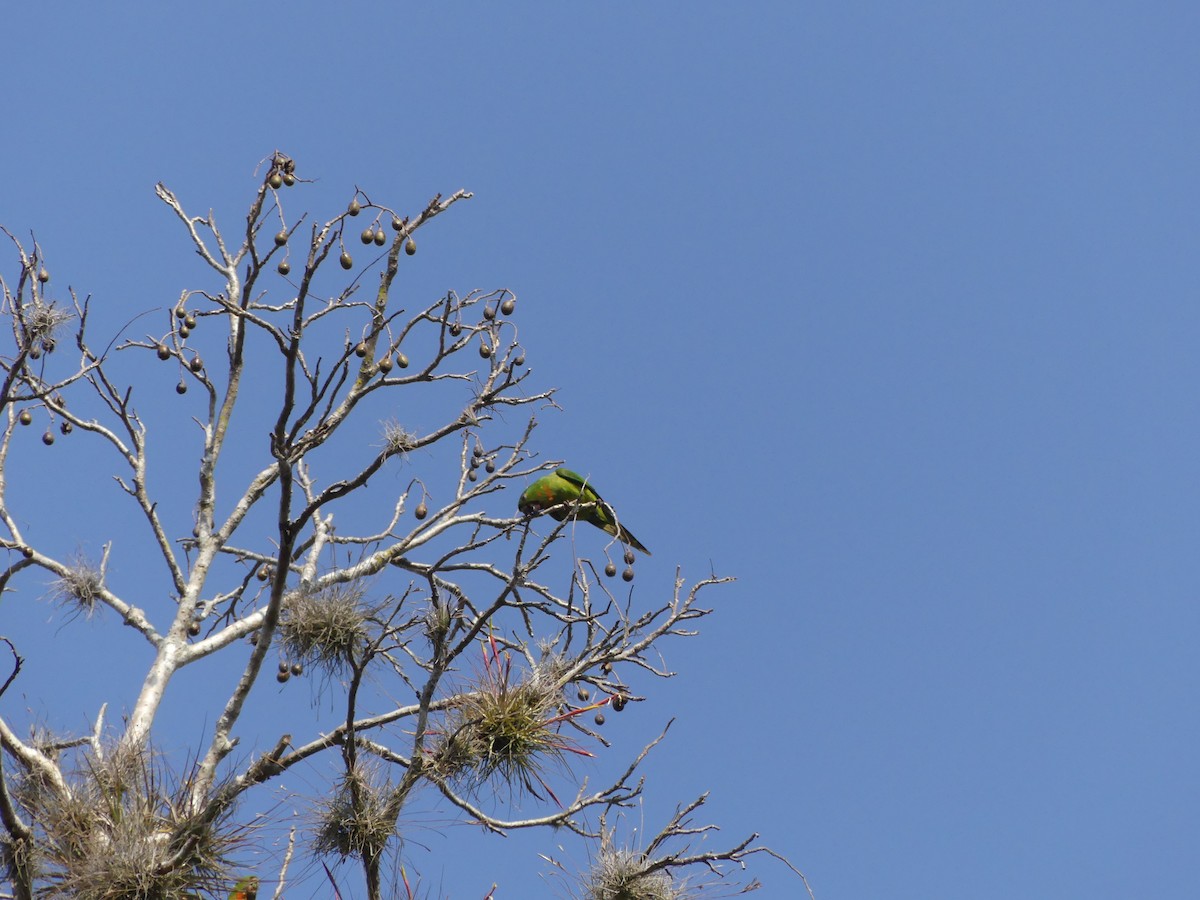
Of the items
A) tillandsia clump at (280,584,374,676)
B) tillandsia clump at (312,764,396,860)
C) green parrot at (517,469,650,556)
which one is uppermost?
green parrot at (517,469,650,556)

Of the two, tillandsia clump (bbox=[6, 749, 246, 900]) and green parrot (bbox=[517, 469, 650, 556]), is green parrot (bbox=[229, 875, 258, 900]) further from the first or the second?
green parrot (bbox=[517, 469, 650, 556])

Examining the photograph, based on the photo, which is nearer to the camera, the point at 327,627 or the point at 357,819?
the point at 357,819

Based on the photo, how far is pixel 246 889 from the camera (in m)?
5.34

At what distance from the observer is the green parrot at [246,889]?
16.5 feet

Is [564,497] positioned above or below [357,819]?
above

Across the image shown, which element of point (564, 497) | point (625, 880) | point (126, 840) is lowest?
point (126, 840)

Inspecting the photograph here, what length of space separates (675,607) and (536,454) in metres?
2.38

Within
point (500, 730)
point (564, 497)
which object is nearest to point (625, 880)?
point (500, 730)

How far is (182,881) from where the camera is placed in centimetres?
490

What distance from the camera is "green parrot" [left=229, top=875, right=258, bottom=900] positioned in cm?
503

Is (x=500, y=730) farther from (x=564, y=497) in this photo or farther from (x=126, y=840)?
(x=564, y=497)

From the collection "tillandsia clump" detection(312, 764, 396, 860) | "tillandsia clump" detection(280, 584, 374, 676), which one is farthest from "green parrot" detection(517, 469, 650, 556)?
"tillandsia clump" detection(312, 764, 396, 860)

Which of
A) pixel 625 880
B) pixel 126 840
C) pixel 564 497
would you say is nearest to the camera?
pixel 126 840

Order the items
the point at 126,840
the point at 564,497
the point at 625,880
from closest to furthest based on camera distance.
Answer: the point at 126,840 < the point at 625,880 < the point at 564,497
